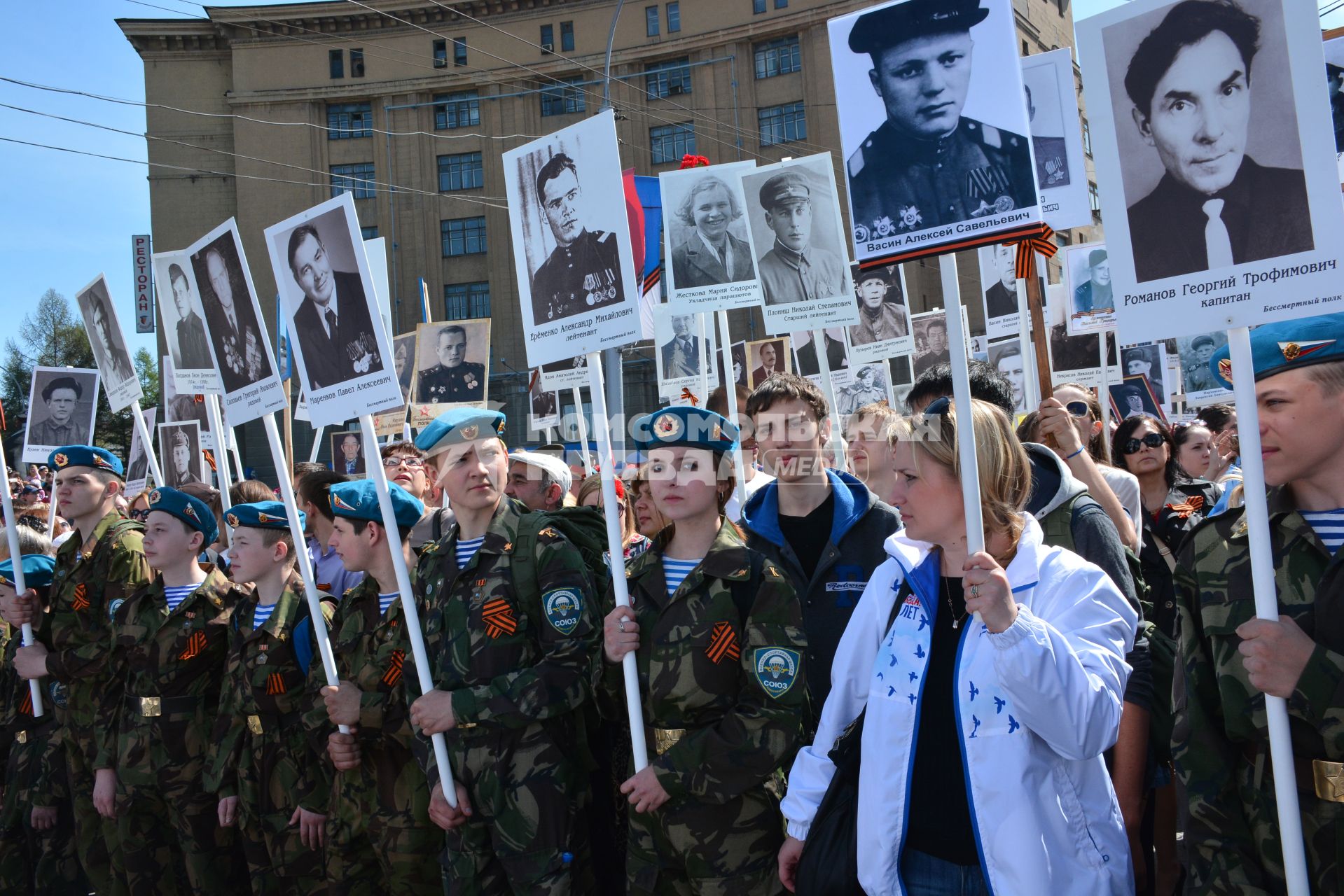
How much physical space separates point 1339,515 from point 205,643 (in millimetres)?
4792

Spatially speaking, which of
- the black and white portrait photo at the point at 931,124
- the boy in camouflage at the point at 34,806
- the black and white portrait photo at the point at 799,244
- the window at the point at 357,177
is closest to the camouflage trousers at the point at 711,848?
the black and white portrait photo at the point at 931,124

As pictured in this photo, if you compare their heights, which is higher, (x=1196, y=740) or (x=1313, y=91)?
(x=1313, y=91)

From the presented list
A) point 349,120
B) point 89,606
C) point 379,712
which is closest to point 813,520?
point 379,712

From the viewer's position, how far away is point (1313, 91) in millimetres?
2242

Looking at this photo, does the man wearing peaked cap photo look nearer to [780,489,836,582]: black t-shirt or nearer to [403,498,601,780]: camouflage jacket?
[780,489,836,582]: black t-shirt

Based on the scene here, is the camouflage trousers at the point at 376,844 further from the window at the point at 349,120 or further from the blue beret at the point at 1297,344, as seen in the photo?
the window at the point at 349,120

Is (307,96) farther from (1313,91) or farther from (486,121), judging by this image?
(1313,91)

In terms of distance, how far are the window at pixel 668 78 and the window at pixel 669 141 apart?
1.35m

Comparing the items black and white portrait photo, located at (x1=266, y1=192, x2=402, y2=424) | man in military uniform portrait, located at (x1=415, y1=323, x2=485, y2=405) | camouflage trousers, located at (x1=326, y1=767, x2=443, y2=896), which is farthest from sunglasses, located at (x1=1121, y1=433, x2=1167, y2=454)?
man in military uniform portrait, located at (x1=415, y1=323, x2=485, y2=405)

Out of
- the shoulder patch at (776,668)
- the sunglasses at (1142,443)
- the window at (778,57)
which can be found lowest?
the shoulder patch at (776,668)

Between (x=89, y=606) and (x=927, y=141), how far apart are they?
5339mm

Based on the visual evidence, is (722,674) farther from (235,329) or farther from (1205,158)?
(235,329)

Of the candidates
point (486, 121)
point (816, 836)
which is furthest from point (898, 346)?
point (486, 121)

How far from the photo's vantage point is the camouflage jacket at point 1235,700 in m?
2.25
